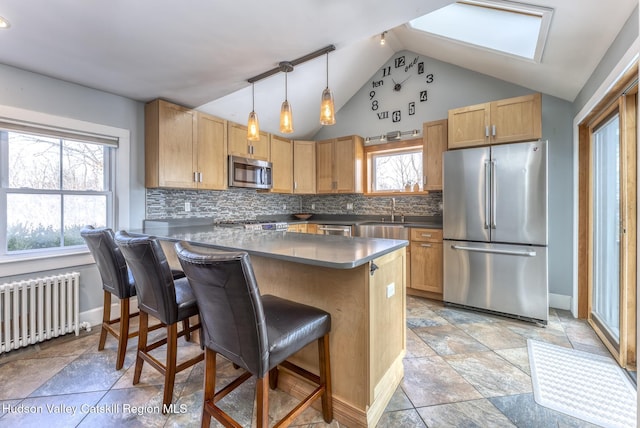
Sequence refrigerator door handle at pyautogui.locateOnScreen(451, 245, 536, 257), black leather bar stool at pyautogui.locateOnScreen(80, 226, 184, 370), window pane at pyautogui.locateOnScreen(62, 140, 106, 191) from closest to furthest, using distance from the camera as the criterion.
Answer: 1. black leather bar stool at pyautogui.locateOnScreen(80, 226, 184, 370)
2. window pane at pyautogui.locateOnScreen(62, 140, 106, 191)
3. refrigerator door handle at pyautogui.locateOnScreen(451, 245, 536, 257)

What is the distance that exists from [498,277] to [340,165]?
8.56 feet

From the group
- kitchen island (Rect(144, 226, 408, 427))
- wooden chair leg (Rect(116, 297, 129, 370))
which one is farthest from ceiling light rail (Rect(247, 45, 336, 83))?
wooden chair leg (Rect(116, 297, 129, 370))

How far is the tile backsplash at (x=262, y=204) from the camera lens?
3287 mm

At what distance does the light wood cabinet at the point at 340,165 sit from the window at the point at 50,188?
282 cm

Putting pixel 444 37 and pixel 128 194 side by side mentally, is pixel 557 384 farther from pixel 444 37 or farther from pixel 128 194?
pixel 128 194

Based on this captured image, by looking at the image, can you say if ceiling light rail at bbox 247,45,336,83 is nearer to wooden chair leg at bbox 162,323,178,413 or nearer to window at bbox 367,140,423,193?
wooden chair leg at bbox 162,323,178,413

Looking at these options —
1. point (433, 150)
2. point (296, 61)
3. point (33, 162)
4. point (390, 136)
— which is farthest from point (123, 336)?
point (390, 136)

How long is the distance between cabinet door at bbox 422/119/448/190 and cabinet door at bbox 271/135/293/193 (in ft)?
6.75

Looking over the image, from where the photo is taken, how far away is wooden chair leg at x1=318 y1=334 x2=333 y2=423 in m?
1.43

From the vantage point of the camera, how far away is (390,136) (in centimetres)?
412

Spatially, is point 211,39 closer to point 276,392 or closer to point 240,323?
point 240,323

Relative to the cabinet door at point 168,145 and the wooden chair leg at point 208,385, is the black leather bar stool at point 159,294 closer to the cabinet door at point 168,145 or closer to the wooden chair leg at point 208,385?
the wooden chair leg at point 208,385

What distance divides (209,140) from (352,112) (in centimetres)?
241

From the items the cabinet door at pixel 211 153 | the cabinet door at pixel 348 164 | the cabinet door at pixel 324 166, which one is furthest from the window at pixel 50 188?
the cabinet door at pixel 348 164
